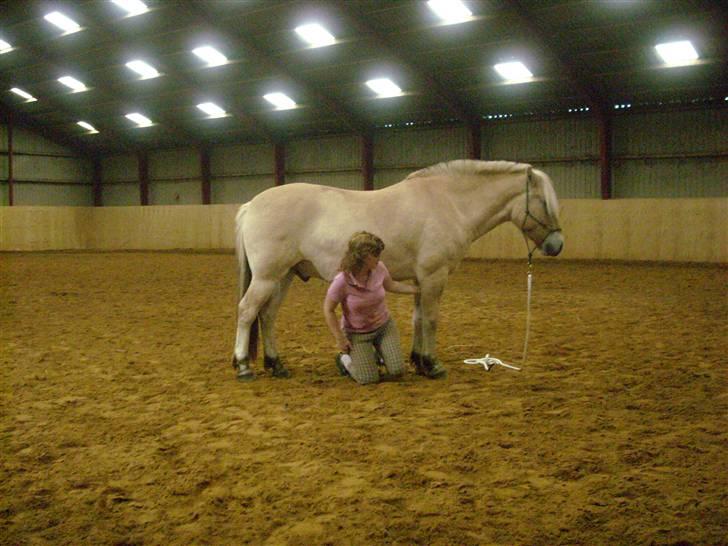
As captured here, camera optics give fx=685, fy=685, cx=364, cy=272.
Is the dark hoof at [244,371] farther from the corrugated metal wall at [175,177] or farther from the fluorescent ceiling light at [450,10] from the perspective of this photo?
the corrugated metal wall at [175,177]

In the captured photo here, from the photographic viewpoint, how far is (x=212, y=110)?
25750 millimetres

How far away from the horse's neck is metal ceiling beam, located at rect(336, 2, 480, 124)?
11.9 m

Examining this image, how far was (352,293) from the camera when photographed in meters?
5.16

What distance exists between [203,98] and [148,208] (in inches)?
232

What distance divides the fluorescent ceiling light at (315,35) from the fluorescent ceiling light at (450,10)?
321 centimetres

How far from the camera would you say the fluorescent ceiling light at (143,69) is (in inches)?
896

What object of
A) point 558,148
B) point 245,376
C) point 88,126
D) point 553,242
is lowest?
point 245,376

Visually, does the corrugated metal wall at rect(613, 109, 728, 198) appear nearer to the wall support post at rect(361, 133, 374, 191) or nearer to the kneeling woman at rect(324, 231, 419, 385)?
the wall support post at rect(361, 133, 374, 191)

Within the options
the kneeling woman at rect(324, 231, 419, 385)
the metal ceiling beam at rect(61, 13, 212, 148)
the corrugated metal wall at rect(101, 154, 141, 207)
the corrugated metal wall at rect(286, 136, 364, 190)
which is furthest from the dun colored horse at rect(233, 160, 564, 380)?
the corrugated metal wall at rect(101, 154, 141, 207)

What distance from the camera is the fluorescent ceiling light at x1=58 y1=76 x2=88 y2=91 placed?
25328mm

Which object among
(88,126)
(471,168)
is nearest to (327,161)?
(88,126)

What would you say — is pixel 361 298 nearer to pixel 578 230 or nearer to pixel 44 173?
pixel 578 230

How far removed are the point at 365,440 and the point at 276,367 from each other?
6.24 ft

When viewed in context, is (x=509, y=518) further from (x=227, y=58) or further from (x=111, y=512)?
(x=227, y=58)
